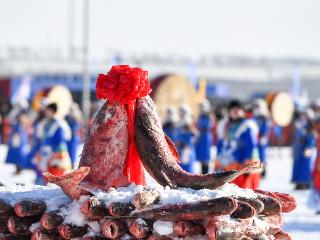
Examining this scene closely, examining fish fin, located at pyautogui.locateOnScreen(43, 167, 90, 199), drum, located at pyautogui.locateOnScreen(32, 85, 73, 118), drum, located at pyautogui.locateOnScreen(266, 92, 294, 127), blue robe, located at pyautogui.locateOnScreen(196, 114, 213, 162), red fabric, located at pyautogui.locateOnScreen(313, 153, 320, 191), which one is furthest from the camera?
drum, located at pyautogui.locateOnScreen(266, 92, 294, 127)

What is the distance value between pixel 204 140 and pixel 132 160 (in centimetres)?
1192

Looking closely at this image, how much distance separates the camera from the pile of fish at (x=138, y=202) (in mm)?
4883

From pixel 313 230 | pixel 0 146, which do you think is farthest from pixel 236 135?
pixel 0 146

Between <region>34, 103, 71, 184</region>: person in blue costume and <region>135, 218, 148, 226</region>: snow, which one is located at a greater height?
<region>135, 218, 148, 226</region>: snow

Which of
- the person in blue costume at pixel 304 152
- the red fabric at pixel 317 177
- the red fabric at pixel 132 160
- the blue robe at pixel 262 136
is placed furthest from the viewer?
the blue robe at pixel 262 136

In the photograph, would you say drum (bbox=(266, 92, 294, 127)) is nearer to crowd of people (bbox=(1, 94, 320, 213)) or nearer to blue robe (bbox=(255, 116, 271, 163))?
crowd of people (bbox=(1, 94, 320, 213))

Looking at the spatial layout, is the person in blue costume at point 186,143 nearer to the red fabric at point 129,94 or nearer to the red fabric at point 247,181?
the red fabric at point 247,181

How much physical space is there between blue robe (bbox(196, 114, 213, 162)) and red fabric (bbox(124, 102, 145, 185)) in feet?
37.8

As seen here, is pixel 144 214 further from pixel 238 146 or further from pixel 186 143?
pixel 186 143

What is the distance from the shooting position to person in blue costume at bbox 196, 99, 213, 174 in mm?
17141

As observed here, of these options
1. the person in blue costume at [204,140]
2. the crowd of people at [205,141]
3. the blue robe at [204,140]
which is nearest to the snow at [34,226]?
the crowd of people at [205,141]

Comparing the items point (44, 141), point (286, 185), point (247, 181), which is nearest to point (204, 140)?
point (286, 185)

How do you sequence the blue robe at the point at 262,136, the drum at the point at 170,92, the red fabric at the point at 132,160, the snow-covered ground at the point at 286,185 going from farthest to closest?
the drum at the point at 170,92 < the blue robe at the point at 262,136 < the snow-covered ground at the point at 286,185 < the red fabric at the point at 132,160

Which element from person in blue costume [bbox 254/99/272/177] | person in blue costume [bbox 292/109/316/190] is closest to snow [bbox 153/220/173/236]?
person in blue costume [bbox 292/109/316/190]
